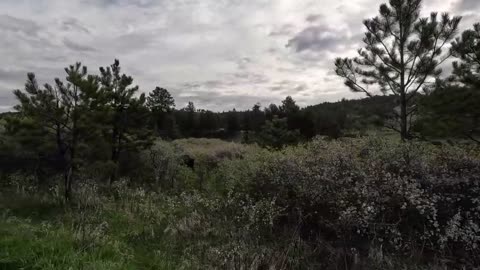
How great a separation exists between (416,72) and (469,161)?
508cm

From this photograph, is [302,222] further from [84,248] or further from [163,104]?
[163,104]

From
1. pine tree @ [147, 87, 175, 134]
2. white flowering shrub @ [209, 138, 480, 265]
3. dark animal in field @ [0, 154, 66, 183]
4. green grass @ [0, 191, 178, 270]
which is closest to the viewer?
green grass @ [0, 191, 178, 270]

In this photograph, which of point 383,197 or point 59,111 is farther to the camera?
point 59,111

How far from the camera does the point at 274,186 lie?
902cm

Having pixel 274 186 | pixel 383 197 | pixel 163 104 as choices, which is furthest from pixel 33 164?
pixel 163 104

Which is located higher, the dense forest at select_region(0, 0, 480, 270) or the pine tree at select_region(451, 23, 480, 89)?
the pine tree at select_region(451, 23, 480, 89)

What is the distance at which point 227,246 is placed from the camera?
23.0 ft

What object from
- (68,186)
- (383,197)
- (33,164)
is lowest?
(68,186)

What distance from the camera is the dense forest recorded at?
21.0 feet

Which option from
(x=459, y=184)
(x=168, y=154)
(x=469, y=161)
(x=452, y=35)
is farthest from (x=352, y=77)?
(x=168, y=154)

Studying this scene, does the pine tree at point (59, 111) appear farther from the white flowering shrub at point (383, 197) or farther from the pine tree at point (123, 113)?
the white flowering shrub at point (383, 197)

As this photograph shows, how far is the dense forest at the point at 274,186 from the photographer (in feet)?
21.0

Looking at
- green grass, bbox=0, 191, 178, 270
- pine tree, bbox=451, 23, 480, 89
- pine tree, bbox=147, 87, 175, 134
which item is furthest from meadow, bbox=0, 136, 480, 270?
pine tree, bbox=147, 87, 175, 134

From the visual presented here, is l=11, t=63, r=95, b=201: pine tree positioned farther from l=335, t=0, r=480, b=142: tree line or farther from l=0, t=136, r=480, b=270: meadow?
l=335, t=0, r=480, b=142: tree line
